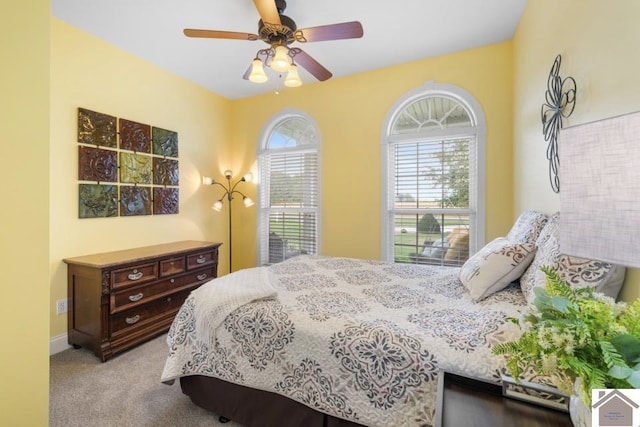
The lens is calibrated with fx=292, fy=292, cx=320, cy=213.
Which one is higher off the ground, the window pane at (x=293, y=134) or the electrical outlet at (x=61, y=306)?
the window pane at (x=293, y=134)

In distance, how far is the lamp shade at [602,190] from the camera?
1.88 ft

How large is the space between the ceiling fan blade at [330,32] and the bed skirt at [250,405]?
2214 millimetres

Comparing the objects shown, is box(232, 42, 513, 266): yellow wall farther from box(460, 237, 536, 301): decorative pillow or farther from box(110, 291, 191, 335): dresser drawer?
box(110, 291, 191, 335): dresser drawer

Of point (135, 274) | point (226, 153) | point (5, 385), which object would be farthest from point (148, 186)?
point (5, 385)

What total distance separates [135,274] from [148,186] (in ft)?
3.44

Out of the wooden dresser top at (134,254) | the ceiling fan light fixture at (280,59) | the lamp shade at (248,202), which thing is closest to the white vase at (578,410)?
the ceiling fan light fixture at (280,59)

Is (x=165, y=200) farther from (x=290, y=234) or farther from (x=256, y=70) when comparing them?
(x=256, y=70)

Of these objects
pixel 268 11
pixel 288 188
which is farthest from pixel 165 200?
pixel 268 11

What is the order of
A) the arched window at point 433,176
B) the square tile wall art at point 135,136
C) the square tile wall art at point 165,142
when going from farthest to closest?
the square tile wall art at point 165,142, the arched window at point 433,176, the square tile wall art at point 135,136

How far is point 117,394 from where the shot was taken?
196 cm

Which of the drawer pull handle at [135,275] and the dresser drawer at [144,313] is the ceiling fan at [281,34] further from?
the dresser drawer at [144,313]

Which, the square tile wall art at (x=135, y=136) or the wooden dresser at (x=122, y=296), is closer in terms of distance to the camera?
the wooden dresser at (x=122, y=296)

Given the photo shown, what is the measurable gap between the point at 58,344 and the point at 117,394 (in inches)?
40.8

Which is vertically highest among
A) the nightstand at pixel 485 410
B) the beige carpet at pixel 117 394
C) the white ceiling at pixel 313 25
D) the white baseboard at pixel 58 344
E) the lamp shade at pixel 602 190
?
the white ceiling at pixel 313 25
